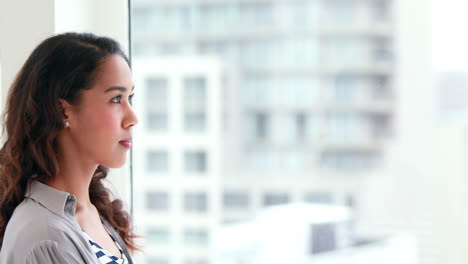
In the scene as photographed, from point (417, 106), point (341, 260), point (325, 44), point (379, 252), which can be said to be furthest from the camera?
point (325, 44)

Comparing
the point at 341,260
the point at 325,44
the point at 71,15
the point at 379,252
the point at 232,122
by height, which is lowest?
the point at 341,260

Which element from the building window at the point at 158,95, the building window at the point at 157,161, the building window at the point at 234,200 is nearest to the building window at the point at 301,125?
the building window at the point at 234,200

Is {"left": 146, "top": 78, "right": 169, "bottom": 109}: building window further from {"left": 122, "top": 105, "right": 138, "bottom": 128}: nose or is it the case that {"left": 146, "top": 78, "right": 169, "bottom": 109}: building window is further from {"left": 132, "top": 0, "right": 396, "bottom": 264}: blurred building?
{"left": 122, "top": 105, "right": 138, "bottom": 128}: nose

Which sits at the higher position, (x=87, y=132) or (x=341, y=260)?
(x=87, y=132)

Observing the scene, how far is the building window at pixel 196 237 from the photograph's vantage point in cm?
918

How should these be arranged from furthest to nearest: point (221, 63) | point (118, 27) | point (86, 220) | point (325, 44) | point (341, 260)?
point (221, 63), point (325, 44), point (341, 260), point (118, 27), point (86, 220)

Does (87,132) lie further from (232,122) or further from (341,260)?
(232,122)

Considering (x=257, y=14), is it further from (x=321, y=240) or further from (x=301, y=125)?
(x=321, y=240)

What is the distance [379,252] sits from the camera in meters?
4.06

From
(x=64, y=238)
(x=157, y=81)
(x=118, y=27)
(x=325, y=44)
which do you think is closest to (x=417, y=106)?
(x=325, y=44)

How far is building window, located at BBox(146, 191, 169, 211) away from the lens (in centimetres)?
877

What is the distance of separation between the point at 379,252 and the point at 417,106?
2.41 meters

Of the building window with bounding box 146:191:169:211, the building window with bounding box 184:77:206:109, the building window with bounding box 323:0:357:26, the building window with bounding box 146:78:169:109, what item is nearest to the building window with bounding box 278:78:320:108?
the building window with bounding box 323:0:357:26

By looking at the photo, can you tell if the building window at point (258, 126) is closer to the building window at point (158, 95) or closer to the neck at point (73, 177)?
the building window at point (158, 95)
